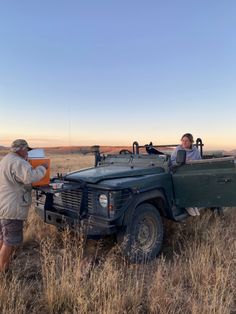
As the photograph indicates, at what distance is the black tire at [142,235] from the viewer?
16.0ft

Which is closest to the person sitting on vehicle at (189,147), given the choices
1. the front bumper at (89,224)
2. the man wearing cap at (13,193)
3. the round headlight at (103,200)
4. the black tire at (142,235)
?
the black tire at (142,235)

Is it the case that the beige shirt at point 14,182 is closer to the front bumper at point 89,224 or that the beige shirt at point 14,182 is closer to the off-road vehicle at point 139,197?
the off-road vehicle at point 139,197

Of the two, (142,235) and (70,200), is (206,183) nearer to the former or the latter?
(142,235)

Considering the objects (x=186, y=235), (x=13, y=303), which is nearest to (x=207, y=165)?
(x=186, y=235)

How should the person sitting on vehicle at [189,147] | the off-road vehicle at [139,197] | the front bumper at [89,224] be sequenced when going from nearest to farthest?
the front bumper at [89,224] < the off-road vehicle at [139,197] < the person sitting on vehicle at [189,147]

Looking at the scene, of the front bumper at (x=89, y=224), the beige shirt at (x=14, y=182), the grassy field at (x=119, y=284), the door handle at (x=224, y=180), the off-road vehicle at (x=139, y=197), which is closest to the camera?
the grassy field at (x=119, y=284)

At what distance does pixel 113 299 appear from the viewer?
130 inches

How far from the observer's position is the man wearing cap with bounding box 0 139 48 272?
14.3 feet

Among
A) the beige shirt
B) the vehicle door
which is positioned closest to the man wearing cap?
the beige shirt

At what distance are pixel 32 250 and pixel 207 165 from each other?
128 inches

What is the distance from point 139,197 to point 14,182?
6.00ft

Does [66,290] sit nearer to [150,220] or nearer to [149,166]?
[150,220]

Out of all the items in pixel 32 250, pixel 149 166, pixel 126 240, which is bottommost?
pixel 32 250

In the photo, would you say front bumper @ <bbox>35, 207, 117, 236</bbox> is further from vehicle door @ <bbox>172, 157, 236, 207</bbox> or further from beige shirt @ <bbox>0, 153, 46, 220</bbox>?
vehicle door @ <bbox>172, 157, 236, 207</bbox>
